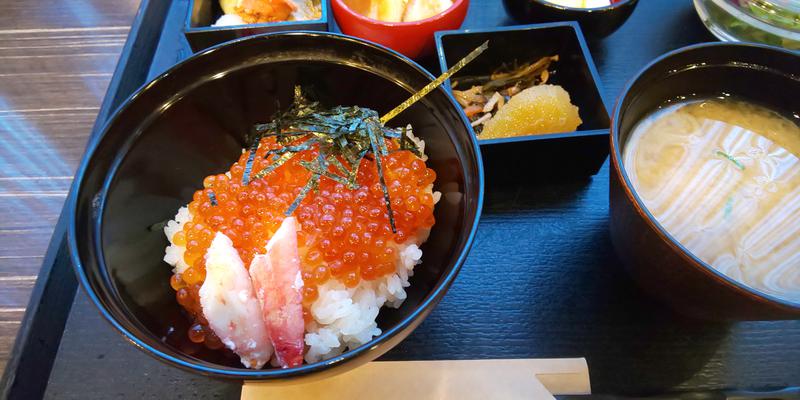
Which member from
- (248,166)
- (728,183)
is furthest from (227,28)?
(728,183)

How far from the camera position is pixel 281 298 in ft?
3.05

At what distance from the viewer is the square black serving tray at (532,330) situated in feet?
3.61

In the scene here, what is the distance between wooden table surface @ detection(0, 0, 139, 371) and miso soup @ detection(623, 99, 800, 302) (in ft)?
5.74

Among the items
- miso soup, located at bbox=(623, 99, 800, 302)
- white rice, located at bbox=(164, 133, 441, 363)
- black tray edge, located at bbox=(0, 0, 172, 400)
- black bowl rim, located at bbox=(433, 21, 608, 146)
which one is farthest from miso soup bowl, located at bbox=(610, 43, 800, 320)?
black tray edge, located at bbox=(0, 0, 172, 400)

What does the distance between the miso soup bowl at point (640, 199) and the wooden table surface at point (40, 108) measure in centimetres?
164

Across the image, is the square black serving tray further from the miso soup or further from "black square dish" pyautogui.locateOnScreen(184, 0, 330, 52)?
"black square dish" pyautogui.locateOnScreen(184, 0, 330, 52)

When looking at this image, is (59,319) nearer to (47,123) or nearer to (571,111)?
(47,123)

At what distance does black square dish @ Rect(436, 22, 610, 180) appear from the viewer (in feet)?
4.11

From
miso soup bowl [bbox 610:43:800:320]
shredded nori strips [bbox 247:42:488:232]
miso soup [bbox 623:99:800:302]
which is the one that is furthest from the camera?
shredded nori strips [bbox 247:42:488:232]

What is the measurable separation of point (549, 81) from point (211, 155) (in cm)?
103

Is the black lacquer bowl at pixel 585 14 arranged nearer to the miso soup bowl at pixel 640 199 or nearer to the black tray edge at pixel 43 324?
the miso soup bowl at pixel 640 199

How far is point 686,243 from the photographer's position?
1.03 m

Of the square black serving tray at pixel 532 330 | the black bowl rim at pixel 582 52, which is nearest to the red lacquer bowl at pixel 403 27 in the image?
the black bowl rim at pixel 582 52

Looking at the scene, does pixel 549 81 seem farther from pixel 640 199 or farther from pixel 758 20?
pixel 640 199
